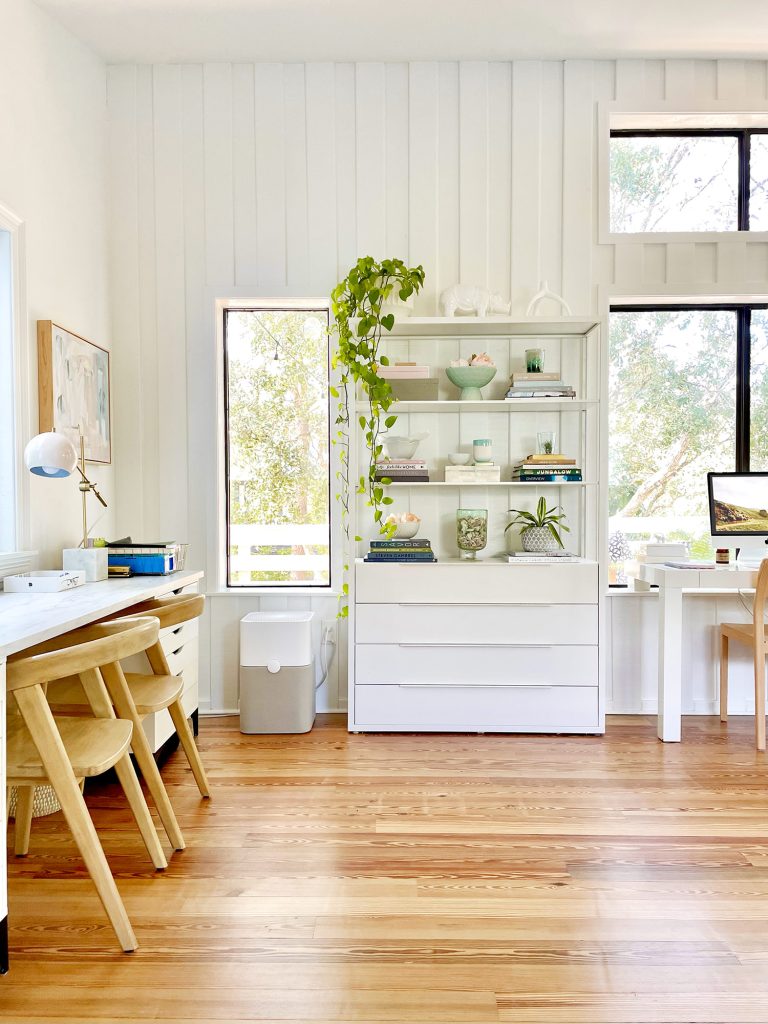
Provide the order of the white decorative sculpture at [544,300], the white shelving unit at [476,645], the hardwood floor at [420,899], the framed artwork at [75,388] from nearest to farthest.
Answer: the hardwood floor at [420,899] → the framed artwork at [75,388] → the white shelving unit at [476,645] → the white decorative sculpture at [544,300]

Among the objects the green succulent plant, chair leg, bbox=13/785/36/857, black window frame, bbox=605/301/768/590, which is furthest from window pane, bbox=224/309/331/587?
chair leg, bbox=13/785/36/857

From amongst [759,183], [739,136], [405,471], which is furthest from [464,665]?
[739,136]

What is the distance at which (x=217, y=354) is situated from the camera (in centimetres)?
368

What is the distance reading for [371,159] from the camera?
11.9 feet

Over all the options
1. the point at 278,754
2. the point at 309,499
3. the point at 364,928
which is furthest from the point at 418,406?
the point at 364,928

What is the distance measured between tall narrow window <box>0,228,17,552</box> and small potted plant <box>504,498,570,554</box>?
2231 mm

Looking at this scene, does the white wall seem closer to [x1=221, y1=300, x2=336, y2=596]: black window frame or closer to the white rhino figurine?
[x1=221, y1=300, x2=336, y2=596]: black window frame

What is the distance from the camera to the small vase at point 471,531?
3484 mm

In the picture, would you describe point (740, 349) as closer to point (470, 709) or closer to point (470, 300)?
point (470, 300)

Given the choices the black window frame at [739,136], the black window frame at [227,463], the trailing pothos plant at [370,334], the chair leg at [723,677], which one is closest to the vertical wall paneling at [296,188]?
the black window frame at [227,463]

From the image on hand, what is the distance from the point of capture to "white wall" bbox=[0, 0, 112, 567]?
2.84 m

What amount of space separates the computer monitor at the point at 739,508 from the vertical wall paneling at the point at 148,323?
107 inches

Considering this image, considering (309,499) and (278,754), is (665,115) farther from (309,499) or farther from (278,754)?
(278,754)

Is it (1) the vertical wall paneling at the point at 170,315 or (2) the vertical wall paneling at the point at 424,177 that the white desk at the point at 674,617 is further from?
(1) the vertical wall paneling at the point at 170,315
